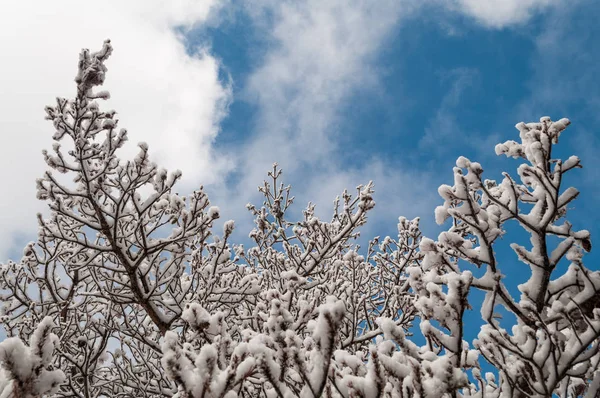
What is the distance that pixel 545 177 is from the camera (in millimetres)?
3148

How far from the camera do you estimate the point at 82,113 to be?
14.2 feet

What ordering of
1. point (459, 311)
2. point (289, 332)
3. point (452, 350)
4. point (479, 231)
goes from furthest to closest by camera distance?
point (479, 231) < point (452, 350) < point (459, 311) < point (289, 332)

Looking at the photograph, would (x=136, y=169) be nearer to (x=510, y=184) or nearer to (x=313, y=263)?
(x=313, y=263)

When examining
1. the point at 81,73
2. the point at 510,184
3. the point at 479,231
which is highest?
the point at 81,73

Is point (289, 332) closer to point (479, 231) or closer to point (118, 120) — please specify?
point (479, 231)

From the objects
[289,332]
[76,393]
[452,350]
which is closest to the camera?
[289,332]

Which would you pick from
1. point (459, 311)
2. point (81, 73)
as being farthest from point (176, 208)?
point (459, 311)

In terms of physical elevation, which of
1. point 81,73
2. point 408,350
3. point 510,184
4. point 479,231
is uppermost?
point 81,73

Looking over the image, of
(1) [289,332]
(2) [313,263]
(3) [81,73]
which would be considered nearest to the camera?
(1) [289,332]

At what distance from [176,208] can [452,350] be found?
345cm

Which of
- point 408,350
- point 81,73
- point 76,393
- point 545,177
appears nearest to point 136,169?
point 81,73

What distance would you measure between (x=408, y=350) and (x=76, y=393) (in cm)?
395

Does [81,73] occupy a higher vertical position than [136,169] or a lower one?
higher

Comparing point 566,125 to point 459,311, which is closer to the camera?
point 459,311
